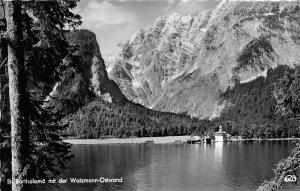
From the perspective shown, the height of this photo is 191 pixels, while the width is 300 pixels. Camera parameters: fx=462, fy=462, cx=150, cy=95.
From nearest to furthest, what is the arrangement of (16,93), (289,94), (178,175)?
(16,93), (289,94), (178,175)

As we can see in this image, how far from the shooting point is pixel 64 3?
1430cm

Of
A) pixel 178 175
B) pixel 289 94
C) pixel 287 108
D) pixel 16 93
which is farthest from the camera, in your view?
pixel 178 175

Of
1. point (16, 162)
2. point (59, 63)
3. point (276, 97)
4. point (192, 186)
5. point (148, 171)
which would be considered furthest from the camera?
point (148, 171)

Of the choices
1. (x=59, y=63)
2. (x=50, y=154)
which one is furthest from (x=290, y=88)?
(x=50, y=154)

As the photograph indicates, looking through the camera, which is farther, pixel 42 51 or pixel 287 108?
pixel 287 108

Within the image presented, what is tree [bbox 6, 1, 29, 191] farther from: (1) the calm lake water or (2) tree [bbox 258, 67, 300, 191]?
(1) the calm lake water

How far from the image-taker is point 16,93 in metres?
13.0

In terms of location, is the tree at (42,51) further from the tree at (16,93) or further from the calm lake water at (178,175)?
the calm lake water at (178,175)

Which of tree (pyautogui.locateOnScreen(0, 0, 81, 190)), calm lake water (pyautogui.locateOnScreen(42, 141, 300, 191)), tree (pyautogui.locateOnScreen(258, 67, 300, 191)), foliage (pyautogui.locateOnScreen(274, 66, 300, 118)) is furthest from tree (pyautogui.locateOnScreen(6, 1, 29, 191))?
calm lake water (pyautogui.locateOnScreen(42, 141, 300, 191))

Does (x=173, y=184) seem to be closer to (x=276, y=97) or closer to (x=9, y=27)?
(x=276, y=97)

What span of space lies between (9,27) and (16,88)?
Result: 5.73ft

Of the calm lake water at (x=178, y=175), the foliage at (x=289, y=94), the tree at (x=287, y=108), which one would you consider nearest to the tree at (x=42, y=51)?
the tree at (x=287, y=108)

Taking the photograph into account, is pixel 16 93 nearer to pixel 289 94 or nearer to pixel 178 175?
pixel 289 94

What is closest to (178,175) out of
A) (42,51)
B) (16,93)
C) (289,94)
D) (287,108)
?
(287,108)
